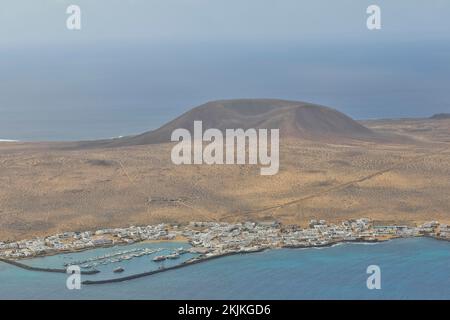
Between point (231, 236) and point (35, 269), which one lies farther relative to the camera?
point (231, 236)

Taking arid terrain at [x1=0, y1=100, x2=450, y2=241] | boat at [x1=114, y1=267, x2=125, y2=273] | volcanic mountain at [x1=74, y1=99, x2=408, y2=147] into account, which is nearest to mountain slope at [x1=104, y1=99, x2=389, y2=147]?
volcanic mountain at [x1=74, y1=99, x2=408, y2=147]

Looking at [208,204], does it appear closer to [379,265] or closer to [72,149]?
[379,265]

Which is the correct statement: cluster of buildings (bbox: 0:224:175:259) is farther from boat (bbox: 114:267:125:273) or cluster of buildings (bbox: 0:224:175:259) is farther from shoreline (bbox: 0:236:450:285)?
boat (bbox: 114:267:125:273)

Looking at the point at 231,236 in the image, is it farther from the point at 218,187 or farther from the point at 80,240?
the point at 218,187

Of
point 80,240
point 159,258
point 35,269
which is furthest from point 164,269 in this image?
point 80,240

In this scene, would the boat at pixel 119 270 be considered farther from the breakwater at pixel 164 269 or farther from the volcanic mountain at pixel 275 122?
the volcanic mountain at pixel 275 122

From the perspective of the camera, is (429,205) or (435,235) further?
(429,205)

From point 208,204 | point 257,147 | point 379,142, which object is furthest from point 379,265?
point 379,142
